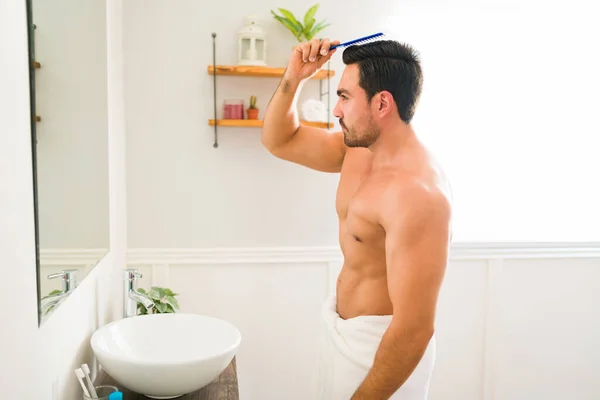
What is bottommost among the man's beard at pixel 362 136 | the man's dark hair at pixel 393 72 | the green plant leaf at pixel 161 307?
the green plant leaf at pixel 161 307

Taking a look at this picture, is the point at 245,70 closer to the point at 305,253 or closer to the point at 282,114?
the point at 282,114

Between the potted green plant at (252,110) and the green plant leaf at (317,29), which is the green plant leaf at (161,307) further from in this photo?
the green plant leaf at (317,29)

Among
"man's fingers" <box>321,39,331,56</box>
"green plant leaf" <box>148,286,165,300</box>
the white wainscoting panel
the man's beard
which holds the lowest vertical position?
the white wainscoting panel

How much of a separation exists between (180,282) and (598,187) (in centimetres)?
221

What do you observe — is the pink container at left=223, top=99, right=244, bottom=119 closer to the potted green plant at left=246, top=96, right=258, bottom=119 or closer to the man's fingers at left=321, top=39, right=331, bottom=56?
the potted green plant at left=246, top=96, right=258, bottom=119

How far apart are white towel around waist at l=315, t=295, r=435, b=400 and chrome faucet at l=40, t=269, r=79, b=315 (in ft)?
2.47

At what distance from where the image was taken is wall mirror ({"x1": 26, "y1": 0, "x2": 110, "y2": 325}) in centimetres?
111

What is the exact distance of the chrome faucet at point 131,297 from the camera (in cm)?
196

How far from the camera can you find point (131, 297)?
6.46 ft

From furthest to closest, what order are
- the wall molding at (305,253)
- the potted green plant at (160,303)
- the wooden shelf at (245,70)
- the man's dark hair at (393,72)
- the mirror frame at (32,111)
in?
the wall molding at (305,253), the wooden shelf at (245,70), the potted green plant at (160,303), the man's dark hair at (393,72), the mirror frame at (32,111)

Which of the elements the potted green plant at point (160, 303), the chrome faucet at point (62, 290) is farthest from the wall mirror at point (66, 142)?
the potted green plant at point (160, 303)


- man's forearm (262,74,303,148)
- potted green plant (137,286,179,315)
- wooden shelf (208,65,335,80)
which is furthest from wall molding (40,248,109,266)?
wooden shelf (208,65,335,80)

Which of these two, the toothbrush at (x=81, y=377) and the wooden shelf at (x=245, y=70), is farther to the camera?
the wooden shelf at (x=245, y=70)

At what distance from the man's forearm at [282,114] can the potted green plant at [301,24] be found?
71cm
